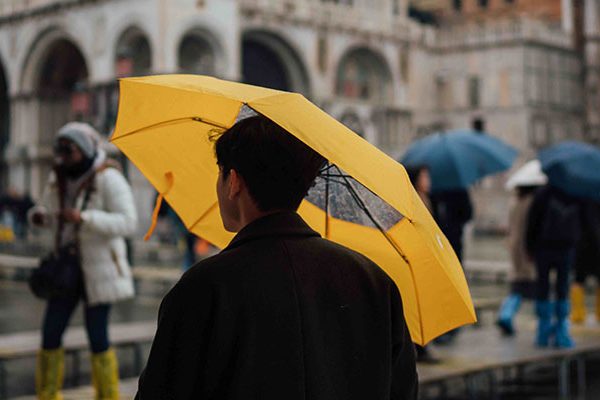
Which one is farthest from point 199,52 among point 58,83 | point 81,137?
point 81,137

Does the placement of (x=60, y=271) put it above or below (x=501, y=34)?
below

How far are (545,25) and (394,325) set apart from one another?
160 feet

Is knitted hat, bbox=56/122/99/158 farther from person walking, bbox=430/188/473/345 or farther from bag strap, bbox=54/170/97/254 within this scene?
person walking, bbox=430/188/473/345

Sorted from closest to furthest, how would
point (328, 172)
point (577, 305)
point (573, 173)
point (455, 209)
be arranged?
1. point (328, 172)
2. point (573, 173)
3. point (455, 209)
4. point (577, 305)

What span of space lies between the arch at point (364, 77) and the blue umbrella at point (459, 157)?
109ft

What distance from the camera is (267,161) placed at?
2.88 meters

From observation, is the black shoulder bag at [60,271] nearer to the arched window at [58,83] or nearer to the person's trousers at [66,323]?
the person's trousers at [66,323]

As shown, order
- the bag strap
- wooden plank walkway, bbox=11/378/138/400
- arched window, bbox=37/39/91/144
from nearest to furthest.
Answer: the bag strap, wooden plank walkway, bbox=11/378/138/400, arched window, bbox=37/39/91/144

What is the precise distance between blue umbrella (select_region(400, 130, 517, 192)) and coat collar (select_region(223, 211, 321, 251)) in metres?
7.32

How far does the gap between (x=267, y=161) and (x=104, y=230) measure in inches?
167

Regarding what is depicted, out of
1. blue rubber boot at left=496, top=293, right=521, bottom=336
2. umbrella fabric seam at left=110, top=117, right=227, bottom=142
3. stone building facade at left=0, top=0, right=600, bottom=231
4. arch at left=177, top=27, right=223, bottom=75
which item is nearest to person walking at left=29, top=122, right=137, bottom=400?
umbrella fabric seam at left=110, top=117, right=227, bottom=142

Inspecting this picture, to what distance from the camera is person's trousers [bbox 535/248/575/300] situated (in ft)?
32.2

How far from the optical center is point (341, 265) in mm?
2943

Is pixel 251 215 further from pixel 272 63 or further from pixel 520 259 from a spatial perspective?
pixel 272 63
